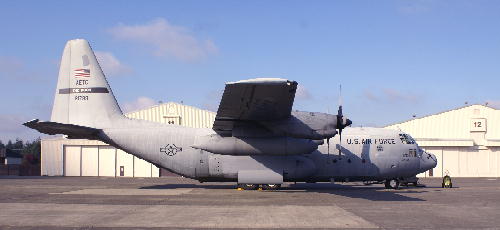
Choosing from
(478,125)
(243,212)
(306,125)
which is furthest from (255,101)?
(478,125)

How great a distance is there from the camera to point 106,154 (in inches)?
2185

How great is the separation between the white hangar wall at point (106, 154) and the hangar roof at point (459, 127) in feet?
86.0

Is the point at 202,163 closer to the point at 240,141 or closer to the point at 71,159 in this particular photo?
the point at 240,141

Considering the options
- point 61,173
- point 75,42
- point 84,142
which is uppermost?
point 75,42

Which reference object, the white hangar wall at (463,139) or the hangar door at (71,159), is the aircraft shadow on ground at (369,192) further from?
the hangar door at (71,159)

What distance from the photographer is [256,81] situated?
17.6 meters

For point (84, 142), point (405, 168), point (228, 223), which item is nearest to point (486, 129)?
point (405, 168)

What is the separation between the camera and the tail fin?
26.8 meters

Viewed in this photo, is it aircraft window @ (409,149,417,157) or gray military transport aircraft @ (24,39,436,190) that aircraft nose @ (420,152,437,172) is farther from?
aircraft window @ (409,149,417,157)

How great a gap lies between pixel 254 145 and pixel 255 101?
454 cm

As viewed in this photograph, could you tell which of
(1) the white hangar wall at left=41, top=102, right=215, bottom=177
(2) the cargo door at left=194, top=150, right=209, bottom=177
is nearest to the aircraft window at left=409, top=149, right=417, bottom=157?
(2) the cargo door at left=194, top=150, right=209, bottom=177

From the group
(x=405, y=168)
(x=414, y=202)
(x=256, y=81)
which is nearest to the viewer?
(x=256, y=81)

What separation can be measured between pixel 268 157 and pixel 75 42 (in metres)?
12.7

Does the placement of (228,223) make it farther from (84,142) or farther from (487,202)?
(84,142)
